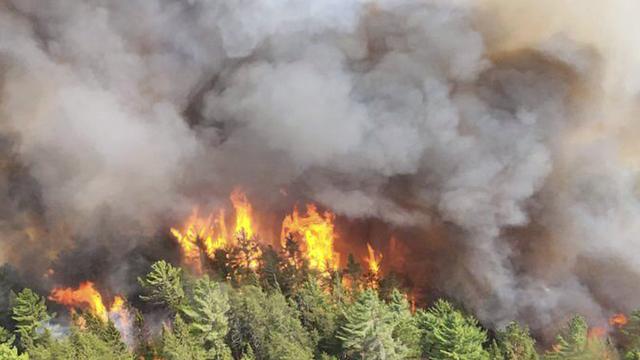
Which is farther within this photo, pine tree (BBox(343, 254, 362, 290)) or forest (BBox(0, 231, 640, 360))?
pine tree (BBox(343, 254, 362, 290))

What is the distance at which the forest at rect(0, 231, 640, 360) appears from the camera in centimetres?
2069

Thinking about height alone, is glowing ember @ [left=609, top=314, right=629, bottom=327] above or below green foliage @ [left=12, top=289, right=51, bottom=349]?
above

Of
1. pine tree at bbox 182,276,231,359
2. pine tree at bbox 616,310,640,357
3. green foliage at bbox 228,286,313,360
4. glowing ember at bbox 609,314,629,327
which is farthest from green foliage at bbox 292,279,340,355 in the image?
glowing ember at bbox 609,314,629,327

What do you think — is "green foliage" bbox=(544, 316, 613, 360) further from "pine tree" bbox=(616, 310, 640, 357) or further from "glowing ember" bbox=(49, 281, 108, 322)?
"glowing ember" bbox=(49, 281, 108, 322)

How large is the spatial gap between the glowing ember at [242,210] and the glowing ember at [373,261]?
23.8 feet

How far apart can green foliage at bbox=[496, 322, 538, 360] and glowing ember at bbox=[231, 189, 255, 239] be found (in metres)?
17.0

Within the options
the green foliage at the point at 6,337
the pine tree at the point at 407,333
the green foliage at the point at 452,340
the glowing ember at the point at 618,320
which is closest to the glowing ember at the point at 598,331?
the glowing ember at the point at 618,320

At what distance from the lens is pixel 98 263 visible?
34844 mm

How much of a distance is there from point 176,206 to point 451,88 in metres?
17.3

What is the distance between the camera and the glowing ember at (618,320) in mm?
26087

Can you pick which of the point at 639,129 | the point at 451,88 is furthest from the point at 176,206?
the point at 639,129

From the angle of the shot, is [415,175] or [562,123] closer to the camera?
[562,123]

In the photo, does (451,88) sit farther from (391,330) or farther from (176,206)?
(176,206)

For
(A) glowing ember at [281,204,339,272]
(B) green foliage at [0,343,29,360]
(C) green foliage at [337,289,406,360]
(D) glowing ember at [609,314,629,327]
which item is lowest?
(B) green foliage at [0,343,29,360]
